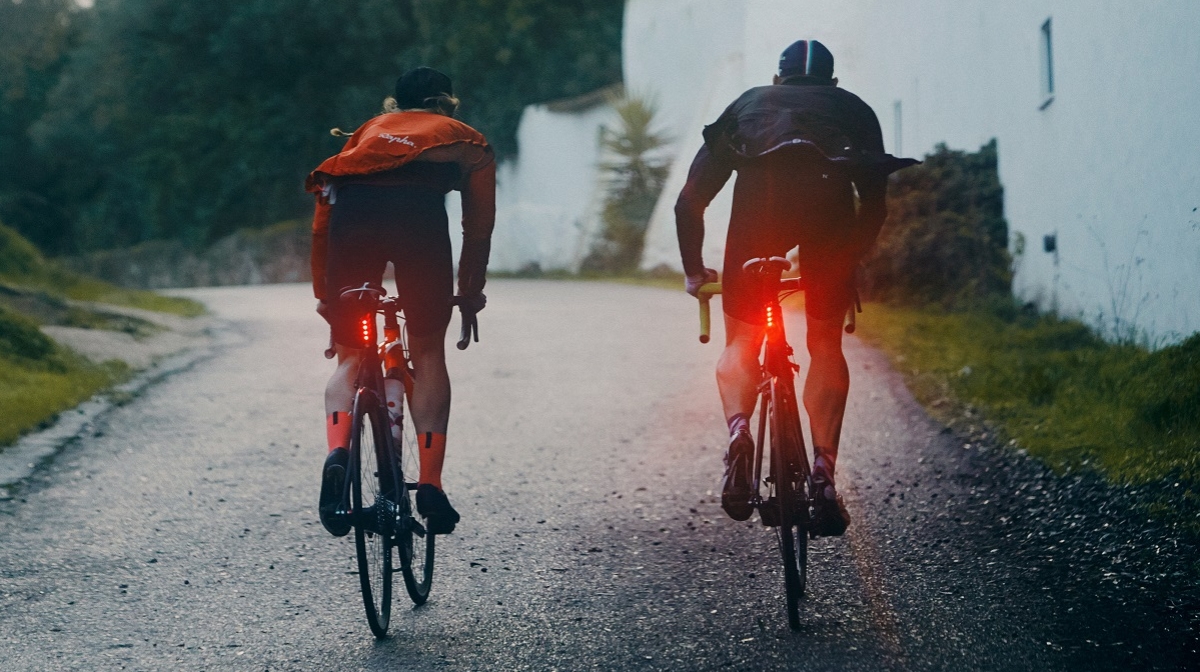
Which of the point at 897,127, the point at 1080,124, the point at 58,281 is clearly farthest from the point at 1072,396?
the point at 58,281

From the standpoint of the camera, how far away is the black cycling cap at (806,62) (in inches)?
190

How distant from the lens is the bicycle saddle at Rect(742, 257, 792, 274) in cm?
461

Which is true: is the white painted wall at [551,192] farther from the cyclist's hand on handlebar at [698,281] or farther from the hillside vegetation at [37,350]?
the cyclist's hand on handlebar at [698,281]

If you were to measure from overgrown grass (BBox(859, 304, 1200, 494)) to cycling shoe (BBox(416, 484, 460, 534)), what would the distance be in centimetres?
291

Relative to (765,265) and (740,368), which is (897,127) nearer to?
(740,368)

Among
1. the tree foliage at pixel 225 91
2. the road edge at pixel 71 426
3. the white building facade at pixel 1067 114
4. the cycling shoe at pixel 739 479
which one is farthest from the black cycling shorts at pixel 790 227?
the tree foliage at pixel 225 91

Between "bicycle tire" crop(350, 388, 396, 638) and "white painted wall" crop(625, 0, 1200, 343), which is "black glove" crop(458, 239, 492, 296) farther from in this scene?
"white painted wall" crop(625, 0, 1200, 343)

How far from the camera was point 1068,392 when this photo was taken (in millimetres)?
8359

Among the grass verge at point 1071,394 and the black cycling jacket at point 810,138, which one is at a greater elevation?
the black cycling jacket at point 810,138

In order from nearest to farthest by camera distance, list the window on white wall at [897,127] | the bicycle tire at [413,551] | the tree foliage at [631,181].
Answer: the bicycle tire at [413,551] < the window on white wall at [897,127] < the tree foliage at [631,181]

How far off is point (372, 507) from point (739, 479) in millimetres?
1134

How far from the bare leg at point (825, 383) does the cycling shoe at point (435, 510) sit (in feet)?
4.05

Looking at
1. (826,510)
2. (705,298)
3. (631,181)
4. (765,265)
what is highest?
(631,181)

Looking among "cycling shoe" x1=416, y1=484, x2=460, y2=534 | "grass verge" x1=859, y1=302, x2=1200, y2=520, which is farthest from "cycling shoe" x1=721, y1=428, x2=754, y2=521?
"grass verge" x1=859, y1=302, x2=1200, y2=520
